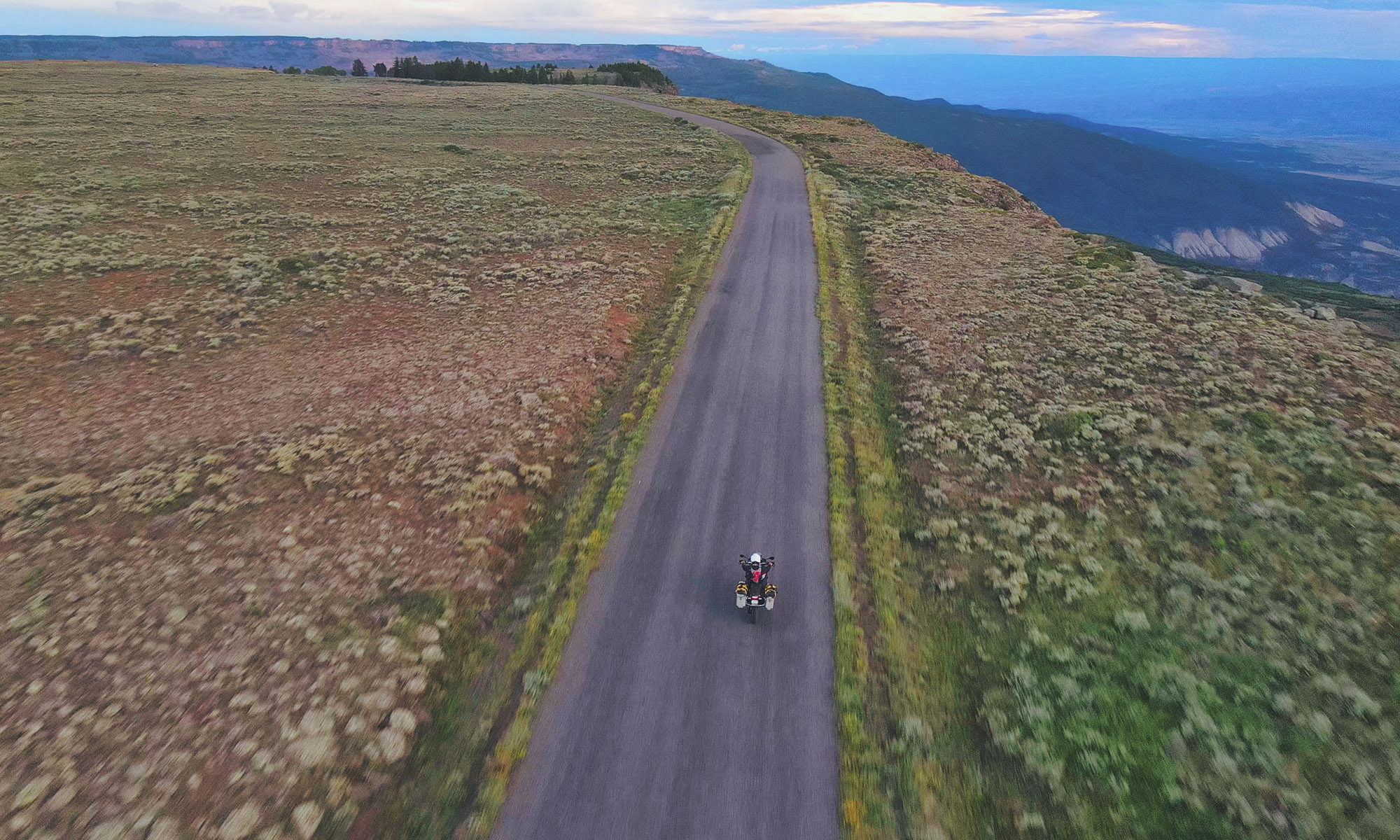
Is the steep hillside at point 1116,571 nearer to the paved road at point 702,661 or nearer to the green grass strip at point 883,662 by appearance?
the green grass strip at point 883,662

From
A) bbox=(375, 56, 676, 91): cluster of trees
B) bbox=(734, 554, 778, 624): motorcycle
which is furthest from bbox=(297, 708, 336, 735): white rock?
bbox=(375, 56, 676, 91): cluster of trees

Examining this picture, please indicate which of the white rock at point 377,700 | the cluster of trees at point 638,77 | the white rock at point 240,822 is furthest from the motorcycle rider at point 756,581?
the cluster of trees at point 638,77

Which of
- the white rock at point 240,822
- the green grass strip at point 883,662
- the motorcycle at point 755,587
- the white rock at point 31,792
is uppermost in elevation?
the motorcycle at point 755,587

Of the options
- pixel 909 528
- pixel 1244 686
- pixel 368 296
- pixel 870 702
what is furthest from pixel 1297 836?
pixel 368 296

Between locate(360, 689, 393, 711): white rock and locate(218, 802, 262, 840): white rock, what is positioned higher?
locate(360, 689, 393, 711): white rock

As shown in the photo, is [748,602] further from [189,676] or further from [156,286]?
[156,286]

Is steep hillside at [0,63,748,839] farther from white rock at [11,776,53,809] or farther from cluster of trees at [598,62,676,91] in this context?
cluster of trees at [598,62,676,91]

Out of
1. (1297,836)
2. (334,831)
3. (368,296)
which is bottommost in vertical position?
(334,831)
